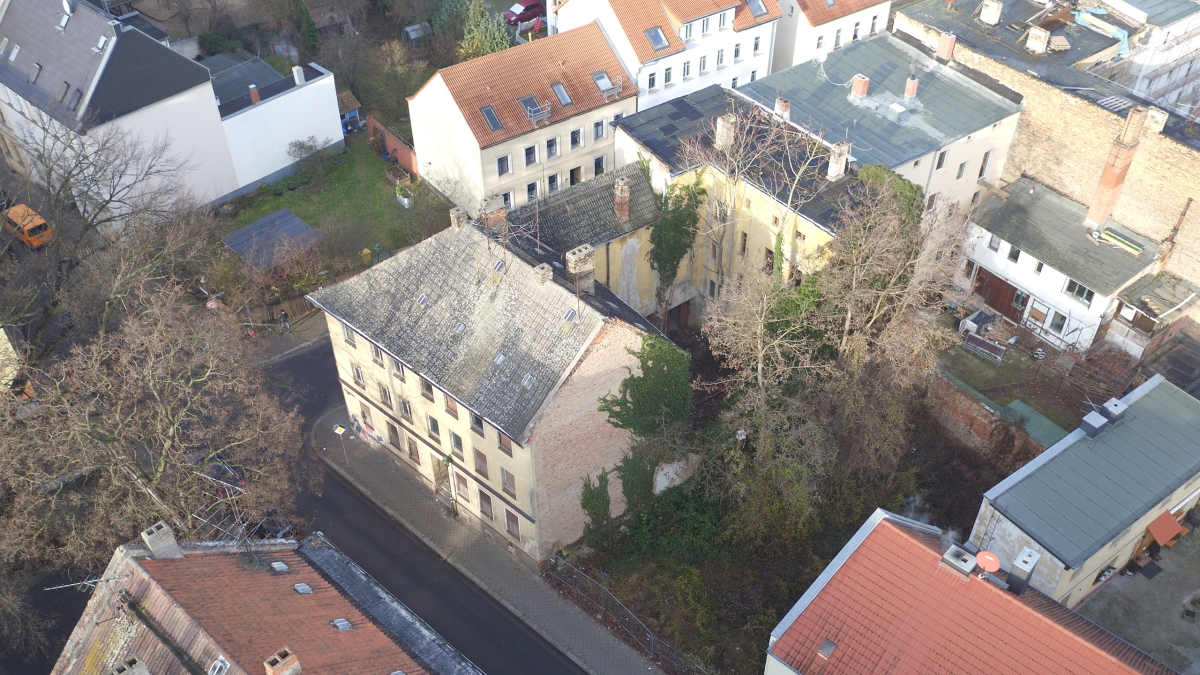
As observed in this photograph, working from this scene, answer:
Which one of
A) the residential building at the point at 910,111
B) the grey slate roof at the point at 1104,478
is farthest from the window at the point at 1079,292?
the grey slate roof at the point at 1104,478

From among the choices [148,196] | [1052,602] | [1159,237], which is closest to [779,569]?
[1052,602]

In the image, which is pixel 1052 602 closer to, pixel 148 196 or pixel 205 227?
pixel 205 227

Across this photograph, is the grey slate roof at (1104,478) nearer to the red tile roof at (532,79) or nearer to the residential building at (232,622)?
the residential building at (232,622)

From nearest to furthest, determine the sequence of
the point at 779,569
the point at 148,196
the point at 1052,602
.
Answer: the point at 1052,602, the point at 779,569, the point at 148,196

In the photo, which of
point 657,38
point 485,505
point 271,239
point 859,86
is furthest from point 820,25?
point 485,505

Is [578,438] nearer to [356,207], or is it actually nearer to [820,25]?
[356,207]

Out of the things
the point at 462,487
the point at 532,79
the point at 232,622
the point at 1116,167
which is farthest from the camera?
the point at 532,79
